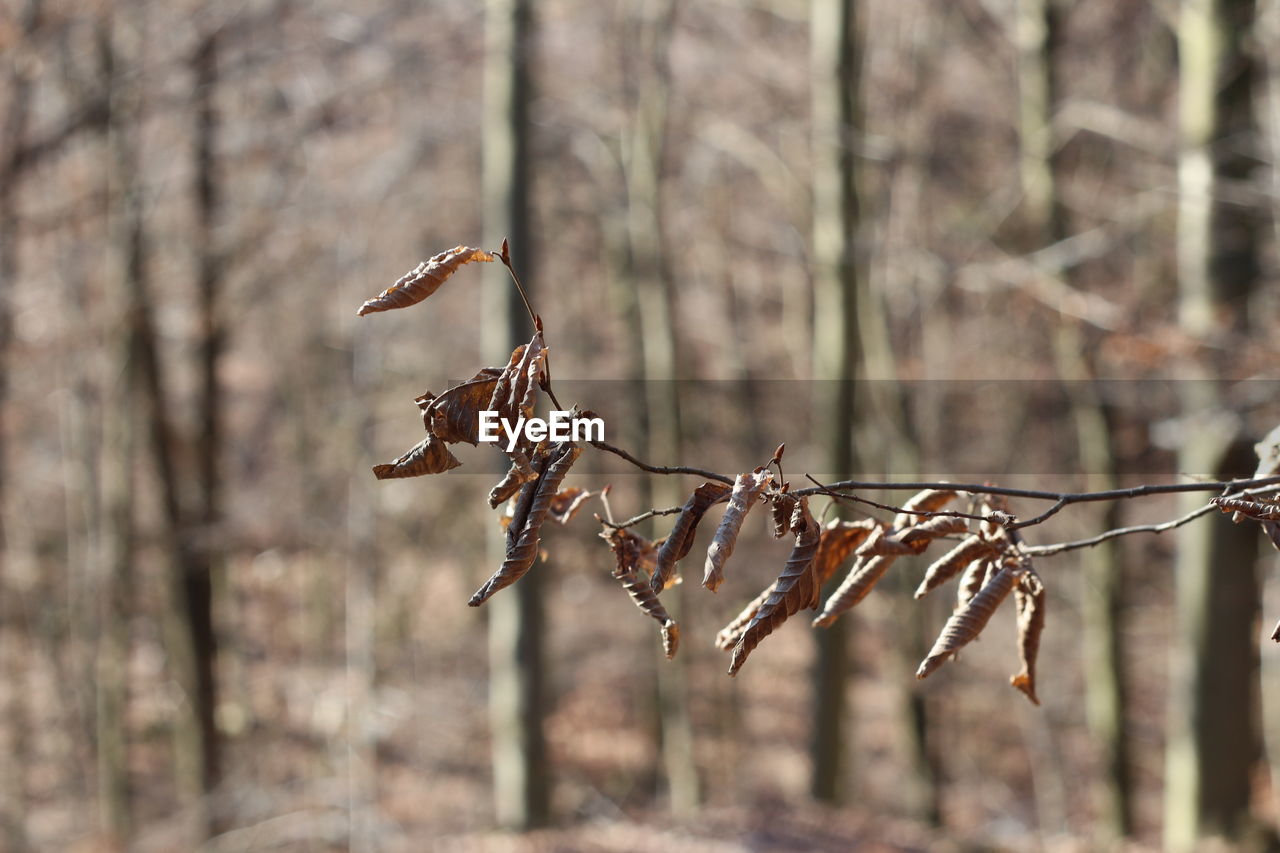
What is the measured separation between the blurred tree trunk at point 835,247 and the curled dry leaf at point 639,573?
6196mm

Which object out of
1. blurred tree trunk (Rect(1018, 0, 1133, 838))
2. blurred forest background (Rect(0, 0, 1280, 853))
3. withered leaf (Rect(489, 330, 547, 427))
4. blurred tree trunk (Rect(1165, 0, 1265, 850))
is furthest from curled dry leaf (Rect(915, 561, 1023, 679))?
blurred tree trunk (Rect(1018, 0, 1133, 838))

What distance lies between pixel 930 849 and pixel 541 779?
2890 millimetres

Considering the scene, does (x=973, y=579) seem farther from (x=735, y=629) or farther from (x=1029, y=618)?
(x=735, y=629)

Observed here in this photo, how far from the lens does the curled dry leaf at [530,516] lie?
179cm

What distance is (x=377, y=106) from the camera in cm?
1137

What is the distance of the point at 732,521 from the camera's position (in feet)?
5.62

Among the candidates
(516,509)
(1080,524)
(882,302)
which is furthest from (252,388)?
(516,509)

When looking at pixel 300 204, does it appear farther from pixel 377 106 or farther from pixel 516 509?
pixel 516 509

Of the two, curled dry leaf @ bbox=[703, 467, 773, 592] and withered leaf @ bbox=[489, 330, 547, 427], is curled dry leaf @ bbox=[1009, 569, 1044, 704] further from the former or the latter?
withered leaf @ bbox=[489, 330, 547, 427]

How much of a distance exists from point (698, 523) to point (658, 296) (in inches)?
435

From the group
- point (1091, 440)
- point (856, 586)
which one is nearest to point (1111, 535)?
point (856, 586)

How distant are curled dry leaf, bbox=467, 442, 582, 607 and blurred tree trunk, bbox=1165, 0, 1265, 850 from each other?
610cm

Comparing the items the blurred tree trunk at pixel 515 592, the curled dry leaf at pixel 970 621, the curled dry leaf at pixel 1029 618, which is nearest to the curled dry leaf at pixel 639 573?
the curled dry leaf at pixel 970 621

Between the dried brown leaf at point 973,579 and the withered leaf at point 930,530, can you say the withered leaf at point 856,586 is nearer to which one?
the withered leaf at point 930,530
